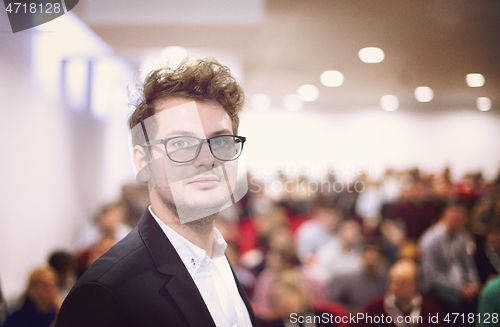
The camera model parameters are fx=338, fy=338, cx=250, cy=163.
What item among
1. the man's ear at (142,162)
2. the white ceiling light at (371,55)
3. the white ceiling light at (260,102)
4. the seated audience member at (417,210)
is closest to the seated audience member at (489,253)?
the seated audience member at (417,210)

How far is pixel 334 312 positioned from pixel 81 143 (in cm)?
141

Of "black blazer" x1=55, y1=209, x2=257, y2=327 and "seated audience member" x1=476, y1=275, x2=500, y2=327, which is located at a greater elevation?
"black blazer" x1=55, y1=209, x2=257, y2=327

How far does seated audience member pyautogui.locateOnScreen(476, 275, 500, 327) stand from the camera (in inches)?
64.3

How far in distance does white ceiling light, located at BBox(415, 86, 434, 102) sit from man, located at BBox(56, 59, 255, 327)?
1.14 metres

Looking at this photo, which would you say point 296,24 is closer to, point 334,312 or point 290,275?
point 290,275

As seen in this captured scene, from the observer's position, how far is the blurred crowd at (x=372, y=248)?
1.61 m

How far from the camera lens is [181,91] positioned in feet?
2.91

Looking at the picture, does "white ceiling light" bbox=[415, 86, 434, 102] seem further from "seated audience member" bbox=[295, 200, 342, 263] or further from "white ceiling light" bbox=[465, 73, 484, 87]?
"seated audience member" bbox=[295, 200, 342, 263]

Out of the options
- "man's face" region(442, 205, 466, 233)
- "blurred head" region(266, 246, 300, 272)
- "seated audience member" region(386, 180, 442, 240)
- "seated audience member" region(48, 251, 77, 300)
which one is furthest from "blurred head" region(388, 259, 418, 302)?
"seated audience member" region(48, 251, 77, 300)

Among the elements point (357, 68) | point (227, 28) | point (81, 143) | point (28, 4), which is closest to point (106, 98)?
point (81, 143)

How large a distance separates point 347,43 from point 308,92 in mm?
286

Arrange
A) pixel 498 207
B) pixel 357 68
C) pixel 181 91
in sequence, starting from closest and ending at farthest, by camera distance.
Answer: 1. pixel 181 91
2. pixel 357 68
3. pixel 498 207

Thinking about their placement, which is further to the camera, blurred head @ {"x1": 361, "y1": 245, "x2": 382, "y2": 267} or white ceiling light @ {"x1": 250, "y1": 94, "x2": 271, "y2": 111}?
blurred head @ {"x1": 361, "y1": 245, "x2": 382, "y2": 267}

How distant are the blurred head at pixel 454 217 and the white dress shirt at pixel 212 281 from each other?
51.5 inches
